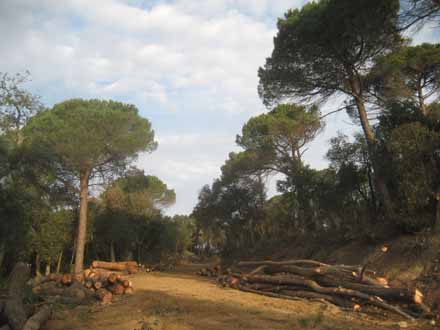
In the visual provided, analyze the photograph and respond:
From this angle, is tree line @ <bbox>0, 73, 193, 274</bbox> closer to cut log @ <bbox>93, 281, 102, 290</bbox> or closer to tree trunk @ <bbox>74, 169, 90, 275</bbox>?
tree trunk @ <bbox>74, 169, 90, 275</bbox>

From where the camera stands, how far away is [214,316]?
21.3 ft

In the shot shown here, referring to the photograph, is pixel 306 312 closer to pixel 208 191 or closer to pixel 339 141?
pixel 339 141

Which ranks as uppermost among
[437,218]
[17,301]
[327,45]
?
[327,45]

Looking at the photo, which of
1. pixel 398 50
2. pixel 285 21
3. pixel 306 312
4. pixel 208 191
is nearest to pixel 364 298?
pixel 306 312

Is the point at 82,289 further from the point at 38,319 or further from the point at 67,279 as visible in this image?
the point at 38,319

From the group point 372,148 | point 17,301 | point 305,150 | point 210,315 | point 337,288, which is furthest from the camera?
point 305,150

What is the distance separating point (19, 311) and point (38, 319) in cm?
40

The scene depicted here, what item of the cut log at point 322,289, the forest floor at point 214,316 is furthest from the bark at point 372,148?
the forest floor at point 214,316

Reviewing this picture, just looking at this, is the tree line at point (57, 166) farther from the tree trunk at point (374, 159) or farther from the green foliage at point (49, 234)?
the tree trunk at point (374, 159)

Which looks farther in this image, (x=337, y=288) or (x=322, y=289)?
(x=322, y=289)

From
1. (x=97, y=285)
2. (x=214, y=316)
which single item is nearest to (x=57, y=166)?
(x=97, y=285)

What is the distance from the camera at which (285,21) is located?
15609mm

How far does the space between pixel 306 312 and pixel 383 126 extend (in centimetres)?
935

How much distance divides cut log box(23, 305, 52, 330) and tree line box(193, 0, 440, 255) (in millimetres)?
10286
